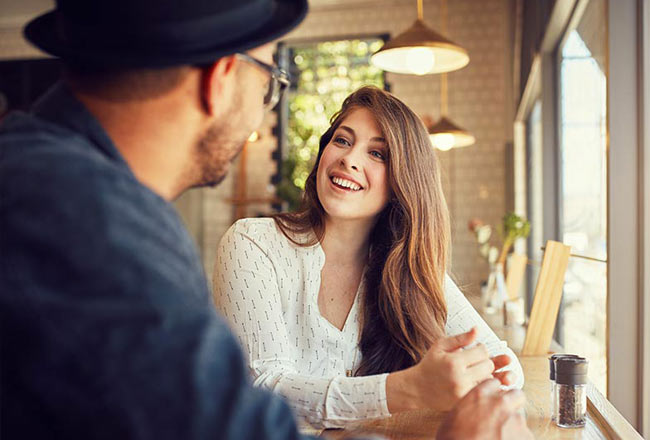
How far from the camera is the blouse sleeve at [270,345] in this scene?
1252 millimetres

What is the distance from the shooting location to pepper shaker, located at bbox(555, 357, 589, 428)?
4.18 ft

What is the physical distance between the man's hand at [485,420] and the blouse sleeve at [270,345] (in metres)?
0.31

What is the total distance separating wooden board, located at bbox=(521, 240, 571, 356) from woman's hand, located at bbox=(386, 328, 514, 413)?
2.85 feet

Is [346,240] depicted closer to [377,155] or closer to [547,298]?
[377,155]

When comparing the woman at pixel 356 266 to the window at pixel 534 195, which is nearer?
the woman at pixel 356 266

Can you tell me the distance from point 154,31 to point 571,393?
1.02m

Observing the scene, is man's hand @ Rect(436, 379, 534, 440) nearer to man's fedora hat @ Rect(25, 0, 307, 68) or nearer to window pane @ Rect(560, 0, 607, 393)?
man's fedora hat @ Rect(25, 0, 307, 68)

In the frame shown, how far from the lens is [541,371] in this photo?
1.88m

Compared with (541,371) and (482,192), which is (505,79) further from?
(541,371)

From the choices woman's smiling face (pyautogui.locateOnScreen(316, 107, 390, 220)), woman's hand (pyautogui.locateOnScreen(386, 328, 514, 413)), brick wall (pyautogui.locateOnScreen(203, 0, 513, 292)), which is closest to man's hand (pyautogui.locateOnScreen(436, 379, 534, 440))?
woman's hand (pyautogui.locateOnScreen(386, 328, 514, 413))

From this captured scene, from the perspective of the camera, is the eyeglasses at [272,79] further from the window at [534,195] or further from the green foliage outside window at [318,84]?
the green foliage outside window at [318,84]

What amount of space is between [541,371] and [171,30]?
1556 mm

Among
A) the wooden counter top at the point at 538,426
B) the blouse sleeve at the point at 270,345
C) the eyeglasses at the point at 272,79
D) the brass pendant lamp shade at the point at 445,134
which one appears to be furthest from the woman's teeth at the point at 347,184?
the brass pendant lamp shade at the point at 445,134

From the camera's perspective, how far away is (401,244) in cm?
172
